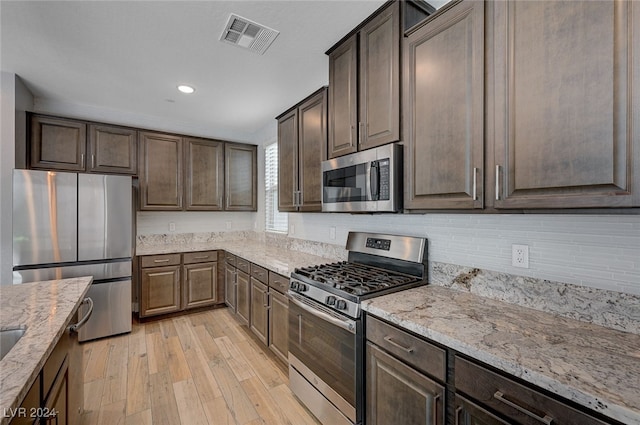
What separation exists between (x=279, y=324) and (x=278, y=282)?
36 cm

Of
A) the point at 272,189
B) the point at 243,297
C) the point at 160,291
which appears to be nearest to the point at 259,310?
the point at 243,297

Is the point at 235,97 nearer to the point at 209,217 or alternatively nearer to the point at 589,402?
the point at 209,217

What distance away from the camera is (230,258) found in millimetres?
3594

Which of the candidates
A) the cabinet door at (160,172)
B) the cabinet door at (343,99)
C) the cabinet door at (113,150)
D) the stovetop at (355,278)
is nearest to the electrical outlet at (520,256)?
the stovetop at (355,278)

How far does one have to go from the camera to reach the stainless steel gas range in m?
1.54

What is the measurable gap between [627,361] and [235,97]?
340cm

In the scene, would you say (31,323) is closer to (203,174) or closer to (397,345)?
(397,345)

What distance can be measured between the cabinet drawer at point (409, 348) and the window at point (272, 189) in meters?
2.61

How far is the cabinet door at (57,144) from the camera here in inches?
116

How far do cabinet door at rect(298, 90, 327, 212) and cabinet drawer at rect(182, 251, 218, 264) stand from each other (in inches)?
68.7

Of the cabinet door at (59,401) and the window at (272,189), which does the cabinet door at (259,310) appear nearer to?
the window at (272,189)

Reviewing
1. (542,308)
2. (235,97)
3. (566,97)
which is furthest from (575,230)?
(235,97)

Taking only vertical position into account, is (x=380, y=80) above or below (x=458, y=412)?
above

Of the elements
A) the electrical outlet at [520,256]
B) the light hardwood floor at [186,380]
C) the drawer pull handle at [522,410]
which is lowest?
the light hardwood floor at [186,380]
